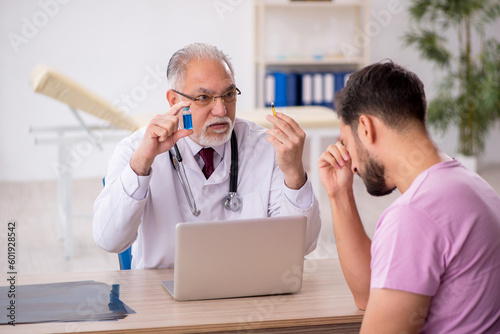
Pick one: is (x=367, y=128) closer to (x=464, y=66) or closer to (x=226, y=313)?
(x=226, y=313)

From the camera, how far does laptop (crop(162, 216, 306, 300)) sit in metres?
1.71

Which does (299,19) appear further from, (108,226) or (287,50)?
(108,226)

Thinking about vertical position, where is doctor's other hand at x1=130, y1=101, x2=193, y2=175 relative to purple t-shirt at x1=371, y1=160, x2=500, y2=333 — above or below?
above

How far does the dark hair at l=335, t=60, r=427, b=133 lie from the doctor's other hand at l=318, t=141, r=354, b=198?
28 cm

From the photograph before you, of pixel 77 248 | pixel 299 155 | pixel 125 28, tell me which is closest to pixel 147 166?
pixel 299 155

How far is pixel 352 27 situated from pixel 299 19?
489 mm

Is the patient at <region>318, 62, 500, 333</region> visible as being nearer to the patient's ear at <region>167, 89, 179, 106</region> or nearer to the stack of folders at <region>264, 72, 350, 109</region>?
the patient's ear at <region>167, 89, 179, 106</region>

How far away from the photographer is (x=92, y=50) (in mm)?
5961

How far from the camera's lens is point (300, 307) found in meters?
1.76

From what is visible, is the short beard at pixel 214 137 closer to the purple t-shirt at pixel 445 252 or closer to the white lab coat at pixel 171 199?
the white lab coat at pixel 171 199

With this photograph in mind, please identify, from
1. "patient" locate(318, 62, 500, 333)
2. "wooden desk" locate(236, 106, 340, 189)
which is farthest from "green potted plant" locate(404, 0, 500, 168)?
"patient" locate(318, 62, 500, 333)

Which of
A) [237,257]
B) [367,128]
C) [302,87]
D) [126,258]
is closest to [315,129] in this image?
[302,87]

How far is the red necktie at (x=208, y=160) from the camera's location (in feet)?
7.58

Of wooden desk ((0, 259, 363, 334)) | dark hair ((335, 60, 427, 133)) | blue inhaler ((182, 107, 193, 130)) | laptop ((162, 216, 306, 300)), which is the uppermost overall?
dark hair ((335, 60, 427, 133))
